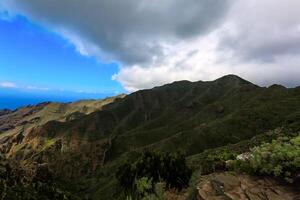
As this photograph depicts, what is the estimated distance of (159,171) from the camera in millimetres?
11195

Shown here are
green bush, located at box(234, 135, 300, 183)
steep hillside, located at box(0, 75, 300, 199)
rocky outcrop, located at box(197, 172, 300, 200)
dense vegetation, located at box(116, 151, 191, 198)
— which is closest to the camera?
rocky outcrop, located at box(197, 172, 300, 200)

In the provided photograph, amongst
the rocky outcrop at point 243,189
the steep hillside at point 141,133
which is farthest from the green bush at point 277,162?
the steep hillside at point 141,133

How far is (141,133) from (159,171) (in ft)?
410

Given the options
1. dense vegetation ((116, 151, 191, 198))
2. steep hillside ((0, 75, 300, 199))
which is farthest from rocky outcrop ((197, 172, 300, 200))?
steep hillside ((0, 75, 300, 199))

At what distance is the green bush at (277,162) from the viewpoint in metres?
8.48

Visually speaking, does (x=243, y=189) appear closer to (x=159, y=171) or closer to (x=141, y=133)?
(x=159, y=171)

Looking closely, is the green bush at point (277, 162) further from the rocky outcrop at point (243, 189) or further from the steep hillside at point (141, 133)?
the steep hillside at point (141, 133)

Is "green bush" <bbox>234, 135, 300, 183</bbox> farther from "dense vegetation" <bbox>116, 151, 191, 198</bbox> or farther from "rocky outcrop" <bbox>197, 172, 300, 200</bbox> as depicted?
"dense vegetation" <bbox>116, 151, 191, 198</bbox>

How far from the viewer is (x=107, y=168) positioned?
11106cm

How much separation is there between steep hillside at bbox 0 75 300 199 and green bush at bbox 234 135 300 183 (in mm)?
56856

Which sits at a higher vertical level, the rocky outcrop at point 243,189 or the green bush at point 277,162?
the green bush at point 277,162

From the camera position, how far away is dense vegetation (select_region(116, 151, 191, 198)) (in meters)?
10.6

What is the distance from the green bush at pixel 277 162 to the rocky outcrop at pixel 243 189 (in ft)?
0.78

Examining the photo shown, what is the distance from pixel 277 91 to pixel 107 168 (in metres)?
76.0
